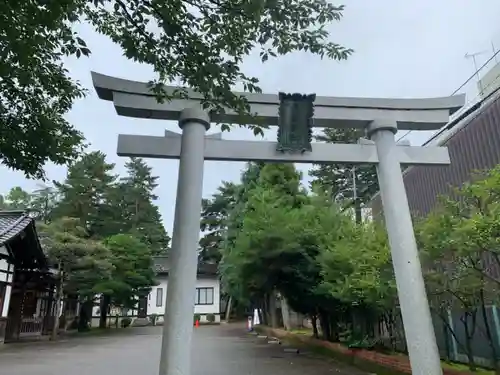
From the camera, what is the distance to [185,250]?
5.70m

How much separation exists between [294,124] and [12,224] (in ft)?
47.5

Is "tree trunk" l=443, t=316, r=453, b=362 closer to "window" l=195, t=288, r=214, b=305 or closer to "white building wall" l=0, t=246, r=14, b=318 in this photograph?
"white building wall" l=0, t=246, r=14, b=318

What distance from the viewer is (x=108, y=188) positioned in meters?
35.0

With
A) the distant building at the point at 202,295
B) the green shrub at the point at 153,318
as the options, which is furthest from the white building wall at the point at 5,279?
the distant building at the point at 202,295

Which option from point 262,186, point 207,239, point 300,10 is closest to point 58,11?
point 300,10

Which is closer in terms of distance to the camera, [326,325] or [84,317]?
[326,325]

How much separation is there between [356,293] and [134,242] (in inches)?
835

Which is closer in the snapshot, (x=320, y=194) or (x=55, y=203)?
(x=320, y=194)

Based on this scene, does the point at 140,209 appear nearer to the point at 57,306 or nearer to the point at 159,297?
the point at 159,297

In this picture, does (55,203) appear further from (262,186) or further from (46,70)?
(46,70)

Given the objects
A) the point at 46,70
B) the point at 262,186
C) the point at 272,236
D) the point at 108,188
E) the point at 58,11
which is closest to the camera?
the point at 58,11

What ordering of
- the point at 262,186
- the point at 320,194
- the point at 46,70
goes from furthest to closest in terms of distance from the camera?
the point at 262,186
the point at 320,194
the point at 46,70

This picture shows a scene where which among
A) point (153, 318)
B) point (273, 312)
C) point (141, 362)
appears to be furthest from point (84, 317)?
point (141, 362)

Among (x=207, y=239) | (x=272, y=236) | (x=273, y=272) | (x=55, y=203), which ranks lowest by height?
(x=273, y=272)
